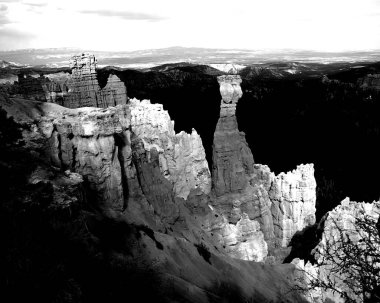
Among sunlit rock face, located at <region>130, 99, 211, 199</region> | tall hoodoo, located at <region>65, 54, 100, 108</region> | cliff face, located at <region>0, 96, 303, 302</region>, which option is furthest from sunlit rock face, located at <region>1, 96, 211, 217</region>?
tall hoodoo, located at <region>65, 54, 100, 108</region>

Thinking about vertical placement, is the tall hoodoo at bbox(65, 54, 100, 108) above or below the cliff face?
above

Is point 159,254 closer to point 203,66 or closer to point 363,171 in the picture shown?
point 363,171

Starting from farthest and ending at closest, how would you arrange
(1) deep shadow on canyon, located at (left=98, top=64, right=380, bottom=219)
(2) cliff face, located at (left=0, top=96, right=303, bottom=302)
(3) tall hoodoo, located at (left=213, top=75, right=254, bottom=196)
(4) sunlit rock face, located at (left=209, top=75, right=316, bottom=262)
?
1. (1) deep shadow on canyon, located at (left=98, top=64, right=380, bottom=219)
2. (3) tall hoodoo, located at (left=213, top=75, right=254, bottom=196)
3. (4) sunlit rock face, located at (left=209, top=75, right=316, bottom=262)
4. (2) cliff face, located at (left=0, top=96, right=303, bottom=302)

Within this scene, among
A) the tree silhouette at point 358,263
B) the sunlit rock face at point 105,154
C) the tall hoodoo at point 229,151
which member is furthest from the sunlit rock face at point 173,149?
the tree silhouette at point 358,263

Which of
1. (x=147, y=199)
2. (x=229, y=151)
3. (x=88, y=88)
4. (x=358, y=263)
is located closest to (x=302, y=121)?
(x=229, y=151)

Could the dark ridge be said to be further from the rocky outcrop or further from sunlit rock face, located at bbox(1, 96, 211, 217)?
sunlit rock face, located at bbox(1, 96, 211, 217)

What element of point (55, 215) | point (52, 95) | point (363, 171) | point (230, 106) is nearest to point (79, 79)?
point (52, 95)
